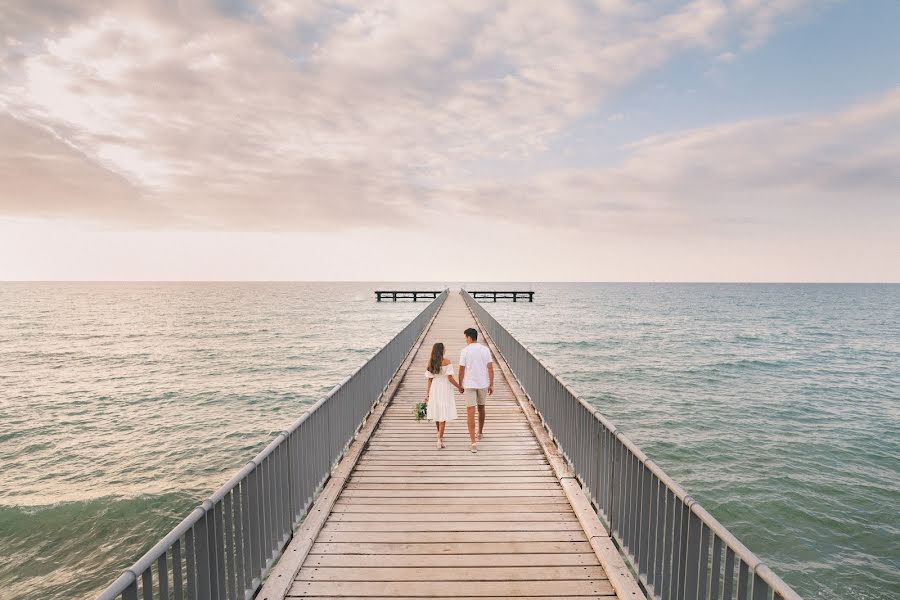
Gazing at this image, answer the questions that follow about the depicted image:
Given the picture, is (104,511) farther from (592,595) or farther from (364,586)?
(592,595)

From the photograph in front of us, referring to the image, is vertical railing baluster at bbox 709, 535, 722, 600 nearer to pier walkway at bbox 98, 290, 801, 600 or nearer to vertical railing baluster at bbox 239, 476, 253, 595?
pier walkway at bbox 98, 290, 801, 600

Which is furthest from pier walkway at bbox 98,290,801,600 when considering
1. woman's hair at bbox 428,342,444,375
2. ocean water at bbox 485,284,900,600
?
ocean water at bbox 485,284,900,600

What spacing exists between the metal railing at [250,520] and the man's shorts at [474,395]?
6.26ft

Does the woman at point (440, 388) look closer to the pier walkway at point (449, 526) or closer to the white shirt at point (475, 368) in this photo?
the white shirt at point (475, 368)

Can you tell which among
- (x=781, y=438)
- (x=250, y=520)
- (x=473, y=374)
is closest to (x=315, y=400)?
(x=473, y=374)

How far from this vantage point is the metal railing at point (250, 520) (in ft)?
10.4

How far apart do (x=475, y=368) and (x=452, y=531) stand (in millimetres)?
2780

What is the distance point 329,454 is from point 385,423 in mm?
2840

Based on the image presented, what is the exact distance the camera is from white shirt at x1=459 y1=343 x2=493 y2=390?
7.67 meters

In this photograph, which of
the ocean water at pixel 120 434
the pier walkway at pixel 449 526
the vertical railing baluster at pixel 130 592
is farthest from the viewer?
the ocean water at pixel 120 434

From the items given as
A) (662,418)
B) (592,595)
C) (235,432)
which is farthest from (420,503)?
(662,418)

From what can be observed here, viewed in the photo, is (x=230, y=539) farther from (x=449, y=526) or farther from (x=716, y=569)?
(x=716, y=569)

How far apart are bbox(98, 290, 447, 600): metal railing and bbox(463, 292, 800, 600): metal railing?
3354mm

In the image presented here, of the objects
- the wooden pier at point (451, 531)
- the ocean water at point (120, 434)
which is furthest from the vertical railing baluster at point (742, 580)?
the ocean water at point (120, 434)
